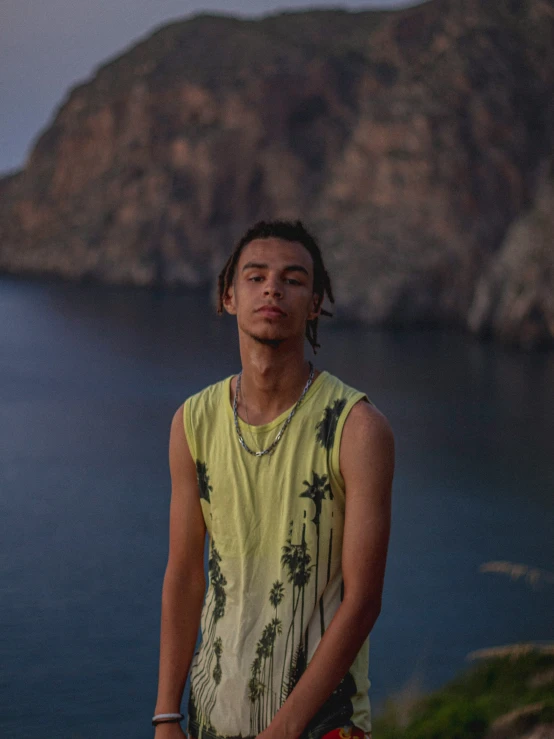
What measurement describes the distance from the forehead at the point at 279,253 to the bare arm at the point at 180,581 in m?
→ 0.38

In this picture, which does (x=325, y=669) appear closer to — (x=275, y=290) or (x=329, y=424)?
(x=329, y=424)

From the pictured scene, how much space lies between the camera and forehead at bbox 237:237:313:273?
224 centimetres

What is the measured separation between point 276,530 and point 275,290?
51 centimetres

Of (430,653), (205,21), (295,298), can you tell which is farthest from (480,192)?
(205,21)

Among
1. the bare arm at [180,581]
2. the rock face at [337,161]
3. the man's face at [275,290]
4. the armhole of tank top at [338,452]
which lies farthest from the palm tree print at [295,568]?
the rock face at [337,161]

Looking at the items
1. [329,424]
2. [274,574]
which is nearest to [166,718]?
[274,574]

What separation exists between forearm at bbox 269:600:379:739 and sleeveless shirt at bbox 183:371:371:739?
47 mm

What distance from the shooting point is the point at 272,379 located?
221cm

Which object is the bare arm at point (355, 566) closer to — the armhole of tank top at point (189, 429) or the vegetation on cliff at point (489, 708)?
the armhole of tank top at point (189, 429)

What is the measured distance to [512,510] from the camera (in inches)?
593

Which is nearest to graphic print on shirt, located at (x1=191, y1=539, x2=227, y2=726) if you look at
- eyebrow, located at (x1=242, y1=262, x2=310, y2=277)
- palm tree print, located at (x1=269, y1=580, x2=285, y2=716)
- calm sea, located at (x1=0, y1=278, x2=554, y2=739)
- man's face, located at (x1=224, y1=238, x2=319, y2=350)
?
palm tree print, located at (x1=269, y1=580, x2=285, y2=716)

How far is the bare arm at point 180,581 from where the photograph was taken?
88.2 inches

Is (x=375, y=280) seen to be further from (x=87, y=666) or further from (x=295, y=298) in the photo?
(x=295, y=298)

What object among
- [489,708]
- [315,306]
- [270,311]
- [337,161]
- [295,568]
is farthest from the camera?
[337,161]
